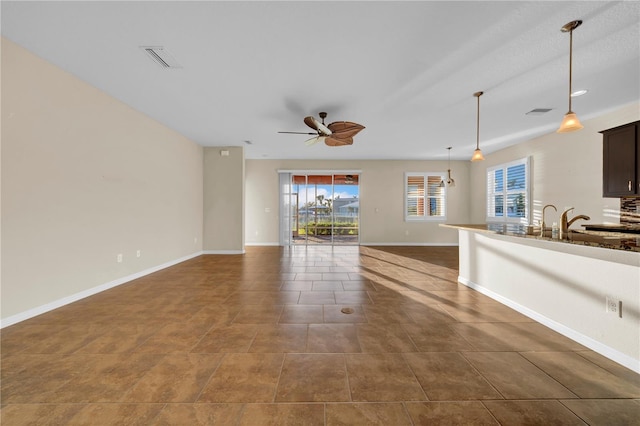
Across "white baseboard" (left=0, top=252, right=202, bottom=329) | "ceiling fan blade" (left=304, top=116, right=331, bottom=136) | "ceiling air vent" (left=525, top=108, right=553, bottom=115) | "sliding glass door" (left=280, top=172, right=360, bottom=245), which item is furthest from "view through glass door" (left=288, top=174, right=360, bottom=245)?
"ceiling air vent" (left=525, top=108, right=553, bottom=115)

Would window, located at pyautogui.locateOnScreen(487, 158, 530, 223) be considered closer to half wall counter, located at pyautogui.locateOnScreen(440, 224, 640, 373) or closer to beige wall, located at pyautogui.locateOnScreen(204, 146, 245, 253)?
half wall counter, located at pyautogui.locateOnScreen(440, 224, 640, 373)

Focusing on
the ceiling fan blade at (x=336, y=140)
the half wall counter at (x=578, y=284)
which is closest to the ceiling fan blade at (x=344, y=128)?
the ceiling fan blade at (x=336, y=140)

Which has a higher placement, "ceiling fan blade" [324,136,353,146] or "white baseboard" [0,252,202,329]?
"ceiling fan blade" [324,136,353,146]

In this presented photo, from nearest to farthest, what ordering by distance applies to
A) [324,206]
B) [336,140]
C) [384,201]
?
[336,140]
[384,201]
[324,206]

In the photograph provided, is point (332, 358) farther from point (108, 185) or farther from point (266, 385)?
point (108, 185)

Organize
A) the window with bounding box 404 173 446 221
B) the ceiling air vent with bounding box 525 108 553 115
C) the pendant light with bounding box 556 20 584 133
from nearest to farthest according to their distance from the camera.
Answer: the pendant light with bounding box 556 20 584 133, the ceiling air vent with bounding box 525 108 553 115, the window with bounding box 404 173 446 221

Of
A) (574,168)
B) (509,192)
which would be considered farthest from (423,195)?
(574,168)

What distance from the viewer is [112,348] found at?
6.73ft

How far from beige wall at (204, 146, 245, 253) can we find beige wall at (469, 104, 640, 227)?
683 centimetres

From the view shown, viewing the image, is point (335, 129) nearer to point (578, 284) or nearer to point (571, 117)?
point (571, 117)

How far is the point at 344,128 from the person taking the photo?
3693mm

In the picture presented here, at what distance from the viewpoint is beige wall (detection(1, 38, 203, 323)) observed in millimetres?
2455

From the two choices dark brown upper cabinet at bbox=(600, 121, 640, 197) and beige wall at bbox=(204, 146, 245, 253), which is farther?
beige wall at bbox=(204, 146, 245, 253)

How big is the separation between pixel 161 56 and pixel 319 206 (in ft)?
19.3
